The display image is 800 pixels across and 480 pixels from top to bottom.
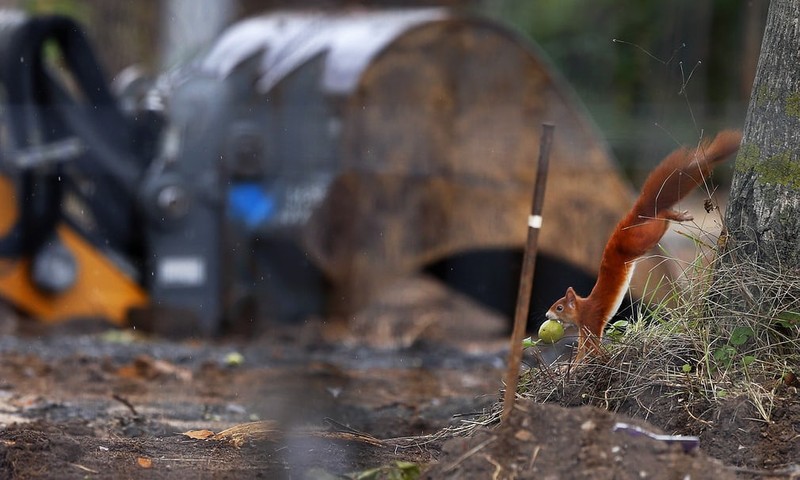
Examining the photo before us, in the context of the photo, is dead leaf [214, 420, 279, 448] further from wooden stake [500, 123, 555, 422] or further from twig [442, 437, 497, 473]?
wooden stake [500, 123, 555, 422]

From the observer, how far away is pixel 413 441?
3219 millimetres

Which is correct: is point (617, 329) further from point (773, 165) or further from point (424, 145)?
point (424, 145)

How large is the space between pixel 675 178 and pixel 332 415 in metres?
1.81

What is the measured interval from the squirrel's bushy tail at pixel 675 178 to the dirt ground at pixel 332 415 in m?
0.58

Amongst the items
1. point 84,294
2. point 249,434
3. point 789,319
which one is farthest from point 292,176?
point 789,319

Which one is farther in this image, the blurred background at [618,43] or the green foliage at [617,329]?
the blurred background at [618,43]

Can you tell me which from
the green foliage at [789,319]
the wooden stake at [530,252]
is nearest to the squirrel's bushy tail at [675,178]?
the green foliage at [789,319]

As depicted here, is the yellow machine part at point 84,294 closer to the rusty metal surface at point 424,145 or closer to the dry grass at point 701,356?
the rusty metal surface at point 424,145

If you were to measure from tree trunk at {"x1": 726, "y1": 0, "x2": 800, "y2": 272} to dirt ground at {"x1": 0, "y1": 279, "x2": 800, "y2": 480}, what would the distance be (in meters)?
0.44

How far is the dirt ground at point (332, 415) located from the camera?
8.14 feet

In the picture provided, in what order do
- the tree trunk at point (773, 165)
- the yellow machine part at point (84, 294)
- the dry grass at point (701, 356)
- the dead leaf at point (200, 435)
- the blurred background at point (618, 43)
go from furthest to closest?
1. the blurred background at point (618, 43)
2. the yellow machine part at point (84, 294)
3. the dead leaf at point (200, 435)
4. the tree trunk at point (773, 165)
5. the dry grass at point (701, 356)

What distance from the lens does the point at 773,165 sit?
3.06 m

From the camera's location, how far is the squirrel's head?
10.2ft

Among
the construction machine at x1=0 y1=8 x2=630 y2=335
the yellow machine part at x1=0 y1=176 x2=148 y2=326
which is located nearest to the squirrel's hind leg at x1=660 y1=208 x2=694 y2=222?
the construction machine at x1=0 y1=8 x2=630 y2=335
